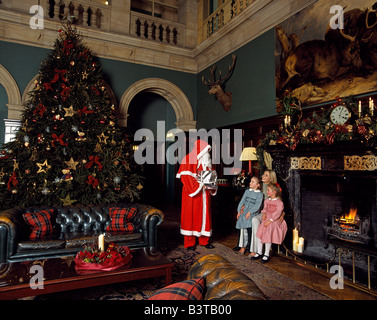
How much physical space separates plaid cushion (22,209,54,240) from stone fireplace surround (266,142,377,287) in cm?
406

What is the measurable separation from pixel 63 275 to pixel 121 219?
1862 mm

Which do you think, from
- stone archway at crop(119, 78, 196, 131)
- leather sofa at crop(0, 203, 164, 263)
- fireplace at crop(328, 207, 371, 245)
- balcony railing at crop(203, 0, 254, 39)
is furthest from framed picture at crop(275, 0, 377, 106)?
stone archway at crop(119, 78, 196, 131)

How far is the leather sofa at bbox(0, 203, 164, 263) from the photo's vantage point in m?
3.49

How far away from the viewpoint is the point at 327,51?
4.58m

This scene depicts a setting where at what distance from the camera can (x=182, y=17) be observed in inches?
355

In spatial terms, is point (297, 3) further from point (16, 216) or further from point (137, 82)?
point (16, 216)

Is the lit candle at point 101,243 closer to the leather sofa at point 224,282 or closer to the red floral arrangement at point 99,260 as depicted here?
the red floral arrangement at point 99,260

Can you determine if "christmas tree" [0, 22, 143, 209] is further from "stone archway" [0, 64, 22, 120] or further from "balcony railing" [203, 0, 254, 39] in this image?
"balcony railing" [203, 0, 254, 39]

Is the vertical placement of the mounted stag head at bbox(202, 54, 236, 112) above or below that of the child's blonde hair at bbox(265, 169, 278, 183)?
above

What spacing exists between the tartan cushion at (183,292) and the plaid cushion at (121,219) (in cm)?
318

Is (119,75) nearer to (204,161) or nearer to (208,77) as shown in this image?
(208,77)

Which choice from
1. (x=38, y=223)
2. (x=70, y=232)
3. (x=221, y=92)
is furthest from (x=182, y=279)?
(x=221, y=92)
